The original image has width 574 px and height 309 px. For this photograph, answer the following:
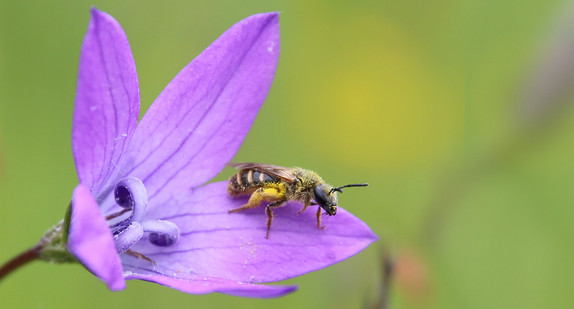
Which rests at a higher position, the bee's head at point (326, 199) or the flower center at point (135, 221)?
the bee's head at point (326, 199)

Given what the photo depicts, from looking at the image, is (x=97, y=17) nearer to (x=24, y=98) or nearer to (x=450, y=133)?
(x=24, y=98)

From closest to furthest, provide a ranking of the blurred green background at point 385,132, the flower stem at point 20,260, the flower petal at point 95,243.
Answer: the flower petal at point 95,243
the flower stem at point 20,260
the blurred green background at point 385,132

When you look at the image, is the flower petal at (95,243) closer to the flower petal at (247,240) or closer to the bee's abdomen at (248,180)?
the flower petal at (247,240)

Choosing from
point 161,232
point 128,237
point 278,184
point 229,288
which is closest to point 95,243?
point 229,288

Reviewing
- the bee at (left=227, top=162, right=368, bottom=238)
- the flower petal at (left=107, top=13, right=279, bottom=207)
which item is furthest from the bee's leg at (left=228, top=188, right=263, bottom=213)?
the flower petal at (left=107, top=13, right=279, bottom=207)

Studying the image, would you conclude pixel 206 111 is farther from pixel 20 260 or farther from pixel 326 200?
pixel 20 260

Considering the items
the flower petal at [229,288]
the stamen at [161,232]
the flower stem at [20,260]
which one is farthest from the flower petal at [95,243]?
the stamen at [161,232]

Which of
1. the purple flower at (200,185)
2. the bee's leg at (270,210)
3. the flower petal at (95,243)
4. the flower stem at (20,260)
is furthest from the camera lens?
the bee's leg at (270,210)

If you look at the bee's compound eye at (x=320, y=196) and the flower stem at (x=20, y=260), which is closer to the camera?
the flower stem at (x=20, y=260)
